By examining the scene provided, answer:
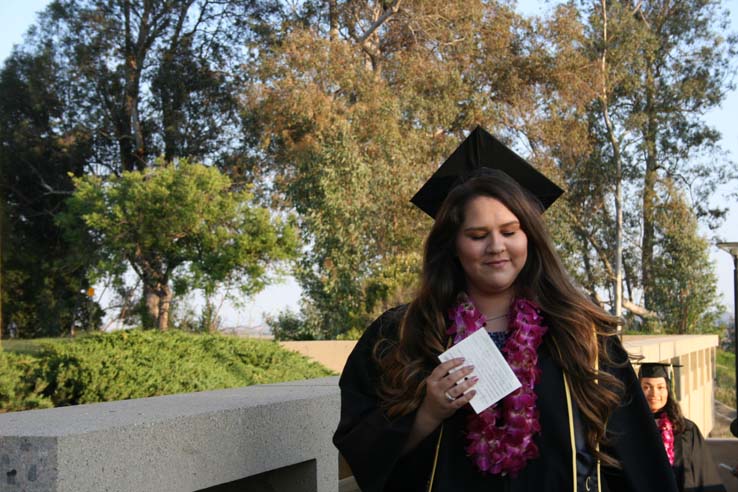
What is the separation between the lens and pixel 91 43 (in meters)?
29.1

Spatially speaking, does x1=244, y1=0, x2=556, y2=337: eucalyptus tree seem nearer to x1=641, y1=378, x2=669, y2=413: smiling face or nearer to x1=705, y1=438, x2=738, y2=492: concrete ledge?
x1=705, y1=438, x2=738, y2=492: concrete ledge

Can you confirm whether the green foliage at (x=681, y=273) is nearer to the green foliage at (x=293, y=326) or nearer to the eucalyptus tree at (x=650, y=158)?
the eucalyptus tree at (x=650, y=158)

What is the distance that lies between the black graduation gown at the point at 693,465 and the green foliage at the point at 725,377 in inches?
1211

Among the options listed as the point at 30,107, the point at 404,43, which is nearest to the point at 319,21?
the point at 404,43

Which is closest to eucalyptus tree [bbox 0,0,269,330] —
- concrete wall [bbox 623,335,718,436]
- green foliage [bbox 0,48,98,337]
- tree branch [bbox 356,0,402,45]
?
green foliage [bbox 0,48,98,337]

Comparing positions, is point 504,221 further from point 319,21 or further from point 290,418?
point 319,21

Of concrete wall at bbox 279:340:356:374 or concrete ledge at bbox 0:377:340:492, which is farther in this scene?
concrete wall at bbox 279:340:356:374

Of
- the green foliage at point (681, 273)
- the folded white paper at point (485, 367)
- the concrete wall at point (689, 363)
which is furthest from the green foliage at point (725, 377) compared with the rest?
the folded white paper at point (485, 367)

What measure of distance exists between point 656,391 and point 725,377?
3416 cm

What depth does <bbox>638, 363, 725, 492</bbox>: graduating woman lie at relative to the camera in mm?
5816

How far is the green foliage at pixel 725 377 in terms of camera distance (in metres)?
35.1

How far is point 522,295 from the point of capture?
257 cm

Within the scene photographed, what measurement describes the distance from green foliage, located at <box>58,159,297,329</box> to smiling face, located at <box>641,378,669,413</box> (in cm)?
1387

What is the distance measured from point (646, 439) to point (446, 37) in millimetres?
25953
